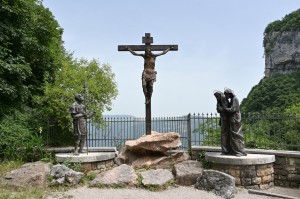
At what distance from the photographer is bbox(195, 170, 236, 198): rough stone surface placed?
23.5ft

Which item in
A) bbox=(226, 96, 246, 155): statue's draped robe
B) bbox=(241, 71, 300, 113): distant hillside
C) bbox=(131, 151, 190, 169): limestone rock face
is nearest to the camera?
bbox=(226, 96, 246, 155): statue's draped robe

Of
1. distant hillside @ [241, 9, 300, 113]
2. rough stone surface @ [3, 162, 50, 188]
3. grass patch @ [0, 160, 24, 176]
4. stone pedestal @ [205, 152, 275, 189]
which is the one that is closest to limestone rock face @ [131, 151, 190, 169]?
stone pedestal @ [205, 152, 275, 189]

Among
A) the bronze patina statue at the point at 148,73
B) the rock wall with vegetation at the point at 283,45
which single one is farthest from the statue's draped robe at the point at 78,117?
the rock wall with vegetation at the point at 283,45

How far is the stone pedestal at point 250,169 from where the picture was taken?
7.70 metres

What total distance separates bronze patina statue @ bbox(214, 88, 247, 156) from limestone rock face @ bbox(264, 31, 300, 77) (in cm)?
5654

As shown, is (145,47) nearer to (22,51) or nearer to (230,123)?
(230,123)

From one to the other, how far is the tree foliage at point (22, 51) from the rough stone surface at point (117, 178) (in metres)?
6.12

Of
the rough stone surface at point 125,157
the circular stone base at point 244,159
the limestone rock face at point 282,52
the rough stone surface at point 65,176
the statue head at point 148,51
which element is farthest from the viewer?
the limestone rock face at point 282,52

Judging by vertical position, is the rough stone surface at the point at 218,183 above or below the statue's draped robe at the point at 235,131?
below

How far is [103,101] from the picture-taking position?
40.8 ft

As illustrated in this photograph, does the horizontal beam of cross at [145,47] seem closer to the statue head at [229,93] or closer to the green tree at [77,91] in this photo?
the green tree at [77,91]

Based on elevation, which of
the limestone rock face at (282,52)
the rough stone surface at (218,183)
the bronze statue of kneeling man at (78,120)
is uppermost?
the limestone rock face at (282,52)

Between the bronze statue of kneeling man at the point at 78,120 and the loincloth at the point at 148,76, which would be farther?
the loincloth at the point at 148,76

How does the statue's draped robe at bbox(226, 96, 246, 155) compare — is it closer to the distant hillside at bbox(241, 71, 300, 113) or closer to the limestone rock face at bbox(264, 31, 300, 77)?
the distant hillside at bbox(241, 71, 300, 113)
